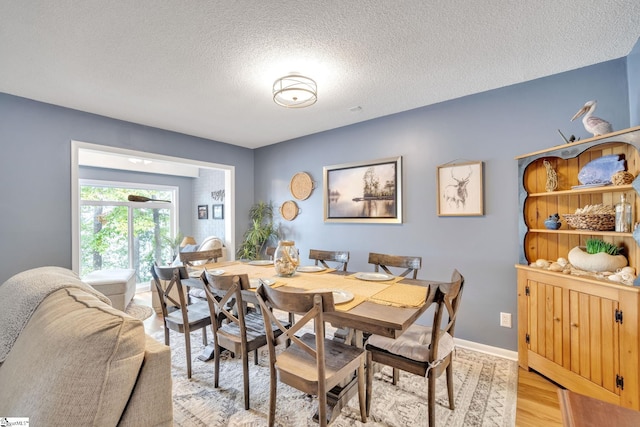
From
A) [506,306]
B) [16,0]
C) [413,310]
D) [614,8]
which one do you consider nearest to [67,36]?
[16,0]

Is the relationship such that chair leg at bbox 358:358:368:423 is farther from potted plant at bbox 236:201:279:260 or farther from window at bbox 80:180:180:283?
window at bbox 80:180:180:283

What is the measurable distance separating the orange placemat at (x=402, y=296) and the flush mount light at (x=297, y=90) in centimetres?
159

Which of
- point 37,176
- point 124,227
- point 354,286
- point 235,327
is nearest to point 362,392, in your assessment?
point 354,286

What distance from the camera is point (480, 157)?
2729mm

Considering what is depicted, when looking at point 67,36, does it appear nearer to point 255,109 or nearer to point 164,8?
point 164,8

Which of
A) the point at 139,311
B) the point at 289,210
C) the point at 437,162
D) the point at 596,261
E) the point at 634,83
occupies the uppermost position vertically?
the point at 634,83

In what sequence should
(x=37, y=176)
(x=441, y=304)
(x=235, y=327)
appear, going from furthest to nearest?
(x=37, y=176) → (x=235, y=327) → (x=441, y=304)

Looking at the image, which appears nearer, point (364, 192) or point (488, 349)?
point (488, 349)

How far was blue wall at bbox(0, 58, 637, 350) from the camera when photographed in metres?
2.40

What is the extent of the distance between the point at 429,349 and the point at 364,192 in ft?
6.96

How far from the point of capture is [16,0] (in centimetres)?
150

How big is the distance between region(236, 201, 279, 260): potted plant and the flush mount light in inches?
92.9

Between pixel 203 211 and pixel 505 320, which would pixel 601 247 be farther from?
pixel 203 211

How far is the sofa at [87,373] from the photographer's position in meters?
0.83
